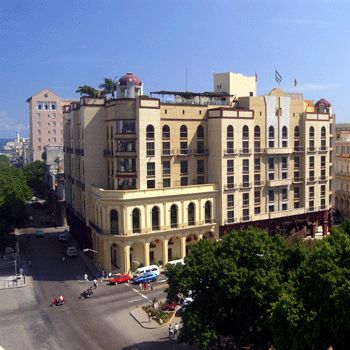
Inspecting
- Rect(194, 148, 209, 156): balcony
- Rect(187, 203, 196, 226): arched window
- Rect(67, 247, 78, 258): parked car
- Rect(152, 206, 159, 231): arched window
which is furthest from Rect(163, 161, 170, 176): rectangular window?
Rect(67, 247, 78, 258): parked car

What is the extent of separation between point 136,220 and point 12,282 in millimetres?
19957

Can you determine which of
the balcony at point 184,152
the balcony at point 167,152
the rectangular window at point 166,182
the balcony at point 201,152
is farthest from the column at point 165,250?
the balcony at point 201,152

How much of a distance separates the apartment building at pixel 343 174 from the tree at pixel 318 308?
263 feet

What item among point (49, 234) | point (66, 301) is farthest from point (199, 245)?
point (49, 234)

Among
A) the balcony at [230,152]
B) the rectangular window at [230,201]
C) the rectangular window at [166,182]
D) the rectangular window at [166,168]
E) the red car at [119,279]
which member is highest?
the balcony at [230,152]

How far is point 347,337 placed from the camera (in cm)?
3325

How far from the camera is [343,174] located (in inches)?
4451

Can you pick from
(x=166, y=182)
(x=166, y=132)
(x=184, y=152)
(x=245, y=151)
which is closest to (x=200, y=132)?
(x=184, y=152)

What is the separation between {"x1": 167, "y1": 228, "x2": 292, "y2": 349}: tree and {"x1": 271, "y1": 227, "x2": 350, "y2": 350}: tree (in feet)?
12.4

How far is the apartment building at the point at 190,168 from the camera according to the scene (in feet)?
238

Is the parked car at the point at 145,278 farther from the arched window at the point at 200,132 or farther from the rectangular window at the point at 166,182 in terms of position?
the arched window at the point at 200,132

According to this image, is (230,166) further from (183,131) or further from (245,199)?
(183,131)

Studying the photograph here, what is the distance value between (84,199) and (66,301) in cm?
2548

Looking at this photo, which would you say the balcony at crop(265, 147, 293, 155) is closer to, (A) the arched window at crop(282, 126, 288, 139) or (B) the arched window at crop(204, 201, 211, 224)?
(A) the arched window at crop(282, 126, 288, 139)
